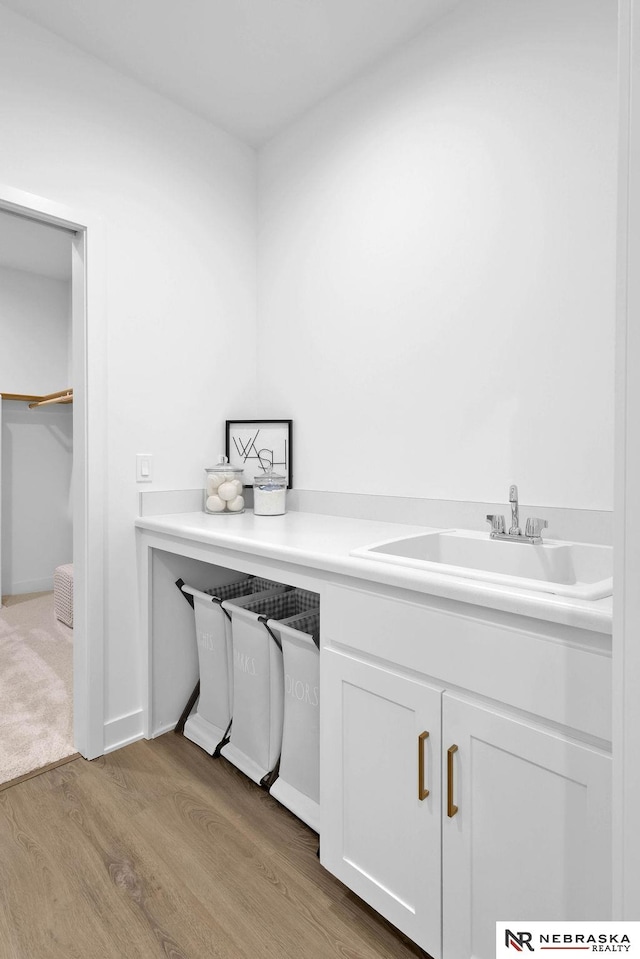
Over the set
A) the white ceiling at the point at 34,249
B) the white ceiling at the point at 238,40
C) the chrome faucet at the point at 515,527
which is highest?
the white ceiling at the point at 238,40

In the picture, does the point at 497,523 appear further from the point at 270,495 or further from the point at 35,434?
the point at 35,434

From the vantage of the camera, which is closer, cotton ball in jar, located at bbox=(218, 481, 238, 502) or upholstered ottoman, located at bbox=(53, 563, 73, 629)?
cotton ball in jar, located at bbox=(218, 481, 238, 502)

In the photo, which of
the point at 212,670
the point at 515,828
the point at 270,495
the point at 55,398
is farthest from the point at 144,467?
the point at 55,398

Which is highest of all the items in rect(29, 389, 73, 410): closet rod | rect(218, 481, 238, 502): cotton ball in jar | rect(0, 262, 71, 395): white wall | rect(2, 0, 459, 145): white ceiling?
rect(2, 0, 459, 145): white ceiling

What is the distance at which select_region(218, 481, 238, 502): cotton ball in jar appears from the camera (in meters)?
2.19

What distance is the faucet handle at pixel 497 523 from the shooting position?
1530mm

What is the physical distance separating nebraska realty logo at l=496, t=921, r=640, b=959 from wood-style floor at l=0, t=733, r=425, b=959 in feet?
1.31

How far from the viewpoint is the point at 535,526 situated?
57.1 inches

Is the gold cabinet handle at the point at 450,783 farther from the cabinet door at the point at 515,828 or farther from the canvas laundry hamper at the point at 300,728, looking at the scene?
the canvas laundry hamper at the point at 300,728

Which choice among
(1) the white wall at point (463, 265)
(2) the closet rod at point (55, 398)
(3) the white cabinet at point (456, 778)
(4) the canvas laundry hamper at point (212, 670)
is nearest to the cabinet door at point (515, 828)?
(3) the white cabinet at point (456, 778)

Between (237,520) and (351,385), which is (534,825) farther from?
(351,385)

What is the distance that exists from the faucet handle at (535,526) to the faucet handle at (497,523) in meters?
0.08

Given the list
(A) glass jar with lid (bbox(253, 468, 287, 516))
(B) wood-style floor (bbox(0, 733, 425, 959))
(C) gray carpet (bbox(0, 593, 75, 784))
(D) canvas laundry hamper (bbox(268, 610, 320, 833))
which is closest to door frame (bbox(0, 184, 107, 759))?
(C) gray carpet (bbox(0, 593, 75, 784))

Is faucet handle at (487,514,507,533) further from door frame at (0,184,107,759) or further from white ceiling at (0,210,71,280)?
white ceiling at (0,210,71,280)
